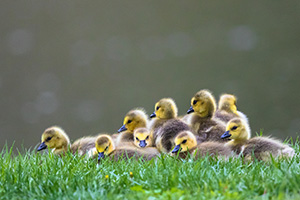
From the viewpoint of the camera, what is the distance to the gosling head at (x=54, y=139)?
14.5 feet

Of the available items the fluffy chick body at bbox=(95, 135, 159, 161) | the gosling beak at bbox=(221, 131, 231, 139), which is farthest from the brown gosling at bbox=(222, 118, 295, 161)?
the fluffy chick body at bbox=(95, 135, 159, 161)

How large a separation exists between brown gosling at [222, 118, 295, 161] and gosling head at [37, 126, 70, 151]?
1437 millimetres

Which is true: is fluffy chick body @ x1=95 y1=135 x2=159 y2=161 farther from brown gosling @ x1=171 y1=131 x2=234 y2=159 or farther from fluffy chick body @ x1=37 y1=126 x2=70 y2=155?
fluffy chick body @ x1=37 y1=126 x2=70 y2=155

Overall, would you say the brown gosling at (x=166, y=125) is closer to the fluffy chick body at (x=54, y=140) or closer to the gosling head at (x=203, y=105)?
the gosling head at (x=203, y=105)

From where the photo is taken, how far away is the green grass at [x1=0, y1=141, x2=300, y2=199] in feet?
8.19

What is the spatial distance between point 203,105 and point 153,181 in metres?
1.61

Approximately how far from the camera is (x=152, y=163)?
337cm

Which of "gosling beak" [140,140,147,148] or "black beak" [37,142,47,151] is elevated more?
"black beak" [37,142,47,151]

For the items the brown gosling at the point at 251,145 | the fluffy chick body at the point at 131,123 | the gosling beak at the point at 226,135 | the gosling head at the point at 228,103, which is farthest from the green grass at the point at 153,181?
the gosling head at the point at 228,103

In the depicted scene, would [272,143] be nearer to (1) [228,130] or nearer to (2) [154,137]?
(1) [228,130]

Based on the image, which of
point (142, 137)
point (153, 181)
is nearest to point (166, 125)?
point (142, 137)

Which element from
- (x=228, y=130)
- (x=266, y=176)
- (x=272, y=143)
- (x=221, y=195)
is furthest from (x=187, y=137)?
(x=221, y=195)

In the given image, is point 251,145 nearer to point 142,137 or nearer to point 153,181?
point 142,137

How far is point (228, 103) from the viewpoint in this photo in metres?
4.61
